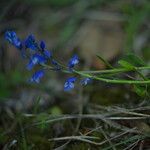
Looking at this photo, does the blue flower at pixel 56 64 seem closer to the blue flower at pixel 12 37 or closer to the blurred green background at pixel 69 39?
the blue flower at pixel 12 37

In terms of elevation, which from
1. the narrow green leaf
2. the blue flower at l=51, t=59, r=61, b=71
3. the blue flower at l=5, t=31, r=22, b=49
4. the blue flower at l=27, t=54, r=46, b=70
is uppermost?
the blue flower at l=5, t=31, r=22, b=49

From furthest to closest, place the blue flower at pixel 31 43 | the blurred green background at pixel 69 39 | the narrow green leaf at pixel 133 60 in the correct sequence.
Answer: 1. the blurred green background at pixel 69 39
2. the narrow green leaf at pixel 133 60
3. the blue flower at pixel 31 43

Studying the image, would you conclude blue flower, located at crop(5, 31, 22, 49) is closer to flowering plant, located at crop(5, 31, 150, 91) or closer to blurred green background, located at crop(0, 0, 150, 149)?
flowering plant, located at crop(5, 31, 150, 91)

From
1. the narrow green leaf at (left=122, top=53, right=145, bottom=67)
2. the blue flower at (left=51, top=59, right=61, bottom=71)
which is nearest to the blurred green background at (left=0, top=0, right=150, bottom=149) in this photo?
the narrow green leaf at (left=122, top=53, right=145, bottom=67)

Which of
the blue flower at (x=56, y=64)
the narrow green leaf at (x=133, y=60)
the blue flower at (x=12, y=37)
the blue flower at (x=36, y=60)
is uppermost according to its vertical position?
the blue flower at (x=12, y=37)

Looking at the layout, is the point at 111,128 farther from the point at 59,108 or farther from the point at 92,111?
the point at 59,108

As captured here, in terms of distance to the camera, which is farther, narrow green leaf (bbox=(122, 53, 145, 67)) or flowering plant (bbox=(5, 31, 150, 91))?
narrow green leaf (bbox=(122, 53, 145, 67))

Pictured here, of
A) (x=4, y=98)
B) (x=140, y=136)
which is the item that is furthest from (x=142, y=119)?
(x=4, y=98)

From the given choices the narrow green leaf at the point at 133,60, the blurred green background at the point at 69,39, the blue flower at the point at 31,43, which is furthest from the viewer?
the blurred green background at the point at 69,39

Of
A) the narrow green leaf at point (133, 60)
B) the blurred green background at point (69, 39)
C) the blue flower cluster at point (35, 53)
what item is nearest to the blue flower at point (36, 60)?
the blue flower cluster at point (35, 53)

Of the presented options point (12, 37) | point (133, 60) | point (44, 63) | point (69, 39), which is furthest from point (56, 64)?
point (69, 39)

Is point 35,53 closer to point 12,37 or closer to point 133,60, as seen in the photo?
point 12,37
